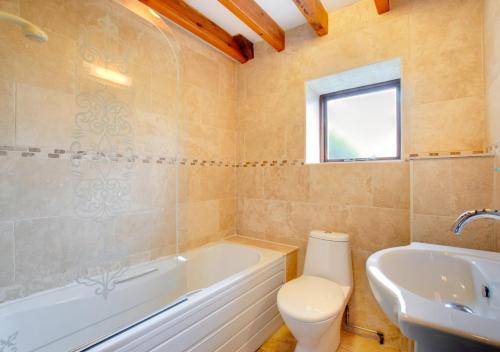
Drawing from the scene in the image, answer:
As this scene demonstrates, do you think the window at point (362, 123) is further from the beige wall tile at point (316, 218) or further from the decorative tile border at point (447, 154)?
the beige wall tile at point (316, 218)

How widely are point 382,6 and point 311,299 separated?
2.02 meters

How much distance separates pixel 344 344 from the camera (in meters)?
1.70

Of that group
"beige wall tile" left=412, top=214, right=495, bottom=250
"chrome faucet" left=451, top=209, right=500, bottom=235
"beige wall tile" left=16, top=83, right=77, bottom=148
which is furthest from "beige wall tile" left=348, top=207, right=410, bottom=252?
"beige wall tile" left=16, top=83, right=77, bottom=148

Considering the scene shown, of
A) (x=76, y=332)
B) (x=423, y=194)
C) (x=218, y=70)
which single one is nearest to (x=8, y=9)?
(x=218, y=70)

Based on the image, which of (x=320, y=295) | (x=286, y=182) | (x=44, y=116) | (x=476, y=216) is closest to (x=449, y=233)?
(x=476, y=216)

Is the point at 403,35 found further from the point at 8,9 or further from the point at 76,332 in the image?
the point at 76,332

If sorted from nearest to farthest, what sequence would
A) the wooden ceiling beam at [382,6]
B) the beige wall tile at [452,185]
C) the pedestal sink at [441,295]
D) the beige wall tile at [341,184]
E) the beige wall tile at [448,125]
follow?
the pedestal sink at [441,295]
the beige wall tile at [452,185]
the beige wall tile at [448,125]
the wooden ceiling beam at [382,6]
the beige wall tile at [341,184]

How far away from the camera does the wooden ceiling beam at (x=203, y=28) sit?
171 centimetres

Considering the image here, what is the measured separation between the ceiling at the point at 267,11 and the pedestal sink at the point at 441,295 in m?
1.87

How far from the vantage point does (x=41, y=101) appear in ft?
4.19

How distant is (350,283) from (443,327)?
1297mm

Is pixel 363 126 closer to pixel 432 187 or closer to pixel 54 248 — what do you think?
pixel 432 187

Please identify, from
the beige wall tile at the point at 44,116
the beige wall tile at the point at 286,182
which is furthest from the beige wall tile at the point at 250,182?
the beige wall tile at the point at 44,116

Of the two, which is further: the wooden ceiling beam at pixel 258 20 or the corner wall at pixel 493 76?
the wooden ceiling beam at pixel 258 20
